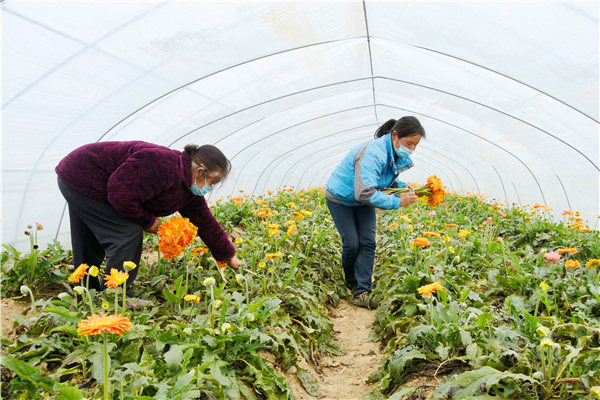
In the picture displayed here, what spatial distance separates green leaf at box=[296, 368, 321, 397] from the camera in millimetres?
2748

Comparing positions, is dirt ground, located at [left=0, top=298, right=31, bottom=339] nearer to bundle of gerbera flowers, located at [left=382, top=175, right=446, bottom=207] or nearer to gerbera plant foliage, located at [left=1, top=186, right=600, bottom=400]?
gerbera plant foliage, located at [left=1, top=186, right=600, bottom=400]

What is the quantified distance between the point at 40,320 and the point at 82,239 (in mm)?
749

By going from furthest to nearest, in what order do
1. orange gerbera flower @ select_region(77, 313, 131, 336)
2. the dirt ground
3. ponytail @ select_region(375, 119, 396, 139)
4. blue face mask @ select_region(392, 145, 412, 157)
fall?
1. ponytail @ select_region(375, 119, 396, 139)
2. blue face mask @ select_region(392, 145, 412, 157)
3. the dirt ground
4. orange gerbera flower @ select_region(77, 313, 131, 336)

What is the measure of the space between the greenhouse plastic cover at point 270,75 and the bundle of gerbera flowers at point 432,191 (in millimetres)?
2126

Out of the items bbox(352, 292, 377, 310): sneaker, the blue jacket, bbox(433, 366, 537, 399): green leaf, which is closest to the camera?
bbox(433, 366, 537, 399): green leaf

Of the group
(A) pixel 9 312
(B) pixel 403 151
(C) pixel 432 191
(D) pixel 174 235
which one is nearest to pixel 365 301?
Result: (C) pixel 432 191

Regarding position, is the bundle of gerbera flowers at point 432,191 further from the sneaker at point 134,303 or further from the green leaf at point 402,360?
the sneaker at point 134,303

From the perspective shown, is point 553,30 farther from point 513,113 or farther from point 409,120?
point 513,113

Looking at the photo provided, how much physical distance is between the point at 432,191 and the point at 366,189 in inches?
31.4

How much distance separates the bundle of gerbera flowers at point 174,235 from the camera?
9.61 ft

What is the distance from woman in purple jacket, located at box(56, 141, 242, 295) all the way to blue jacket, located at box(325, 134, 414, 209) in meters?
1.47

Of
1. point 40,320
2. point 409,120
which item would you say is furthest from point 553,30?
point 40,320

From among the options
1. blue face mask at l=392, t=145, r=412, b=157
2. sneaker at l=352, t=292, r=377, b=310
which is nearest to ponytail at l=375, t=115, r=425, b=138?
blue face mask at l=392, t=145, r=412, b=157

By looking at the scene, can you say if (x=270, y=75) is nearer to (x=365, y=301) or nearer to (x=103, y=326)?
(x=365, y=301)
